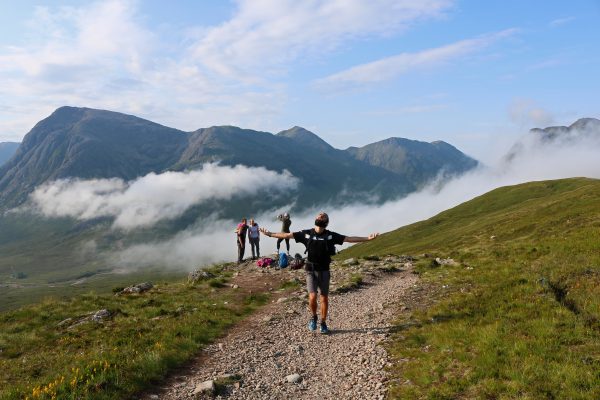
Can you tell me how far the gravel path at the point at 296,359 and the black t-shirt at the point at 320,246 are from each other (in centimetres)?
284

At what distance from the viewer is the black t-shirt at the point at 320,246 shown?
1524 cm

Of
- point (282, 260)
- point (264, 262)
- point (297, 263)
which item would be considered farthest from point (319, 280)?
point (264, 262)

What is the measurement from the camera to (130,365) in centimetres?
1204

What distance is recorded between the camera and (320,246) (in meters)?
15.2

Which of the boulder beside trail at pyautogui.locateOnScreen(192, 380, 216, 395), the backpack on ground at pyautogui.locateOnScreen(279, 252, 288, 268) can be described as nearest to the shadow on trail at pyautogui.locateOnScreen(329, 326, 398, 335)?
the boulder beside trail at pyautogui.locateOnScreen(192, 380, 216, 395)

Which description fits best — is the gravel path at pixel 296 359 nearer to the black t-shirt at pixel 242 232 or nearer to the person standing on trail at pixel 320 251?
the person standing on trail at pixel 320 251

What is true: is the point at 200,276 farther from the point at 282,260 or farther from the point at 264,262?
the point at 282,260

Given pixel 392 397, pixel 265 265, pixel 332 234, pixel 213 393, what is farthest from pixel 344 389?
pixel 265 265

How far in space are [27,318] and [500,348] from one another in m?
22.8

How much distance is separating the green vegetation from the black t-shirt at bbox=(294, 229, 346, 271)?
5227mm

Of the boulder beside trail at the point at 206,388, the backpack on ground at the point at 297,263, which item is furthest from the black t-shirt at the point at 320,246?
the backpack on ground at the point at 297,263

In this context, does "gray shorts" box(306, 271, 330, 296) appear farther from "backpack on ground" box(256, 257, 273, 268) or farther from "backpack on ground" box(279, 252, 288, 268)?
"backpack on ground" box(256, 257, 273, 268)

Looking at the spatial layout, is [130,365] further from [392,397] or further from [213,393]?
[392,397]

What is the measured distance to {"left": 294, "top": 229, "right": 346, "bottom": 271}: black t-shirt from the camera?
15242 mm
